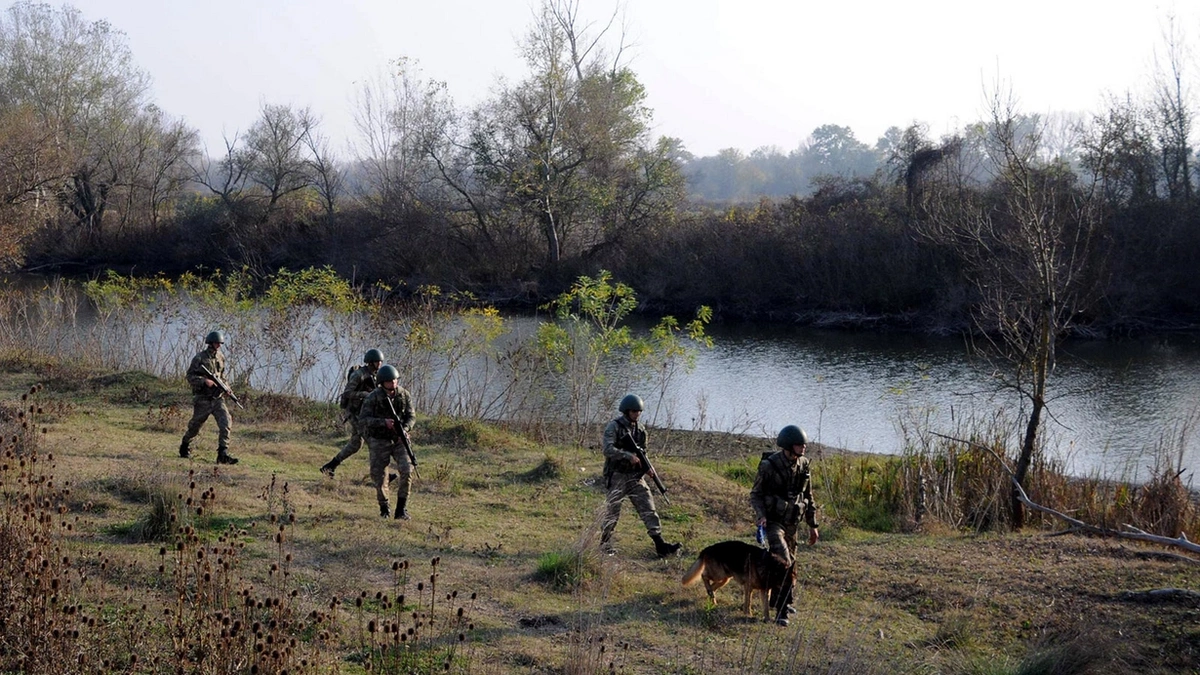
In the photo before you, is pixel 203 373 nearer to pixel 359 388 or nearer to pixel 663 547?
pixel 359 388

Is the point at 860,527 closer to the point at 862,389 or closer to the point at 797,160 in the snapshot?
the point at 862,389

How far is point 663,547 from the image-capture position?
11.0m

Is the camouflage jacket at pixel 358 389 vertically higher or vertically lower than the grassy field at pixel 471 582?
higher

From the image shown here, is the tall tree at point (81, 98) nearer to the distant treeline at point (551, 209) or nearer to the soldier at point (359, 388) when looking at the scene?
the distant treeline at point (551, 209)

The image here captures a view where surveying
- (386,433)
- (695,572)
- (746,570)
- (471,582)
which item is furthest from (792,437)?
(386,433)

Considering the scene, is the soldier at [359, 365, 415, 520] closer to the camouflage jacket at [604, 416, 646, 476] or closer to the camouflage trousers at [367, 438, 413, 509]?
the camouflage trousers at [367, 438, 413, 509]

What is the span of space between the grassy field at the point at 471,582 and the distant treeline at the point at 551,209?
23.2 metres

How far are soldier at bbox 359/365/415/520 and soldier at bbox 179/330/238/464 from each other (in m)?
3.14

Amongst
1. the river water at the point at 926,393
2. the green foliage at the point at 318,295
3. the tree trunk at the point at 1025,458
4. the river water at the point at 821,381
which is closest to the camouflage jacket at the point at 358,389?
the river water at the point at 821,381

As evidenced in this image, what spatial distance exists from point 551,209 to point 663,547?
43.5 meters

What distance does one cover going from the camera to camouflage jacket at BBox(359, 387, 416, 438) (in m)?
11.3

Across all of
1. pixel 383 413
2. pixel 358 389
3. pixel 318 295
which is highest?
pixel 318 295

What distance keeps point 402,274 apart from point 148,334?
28577 millimetres

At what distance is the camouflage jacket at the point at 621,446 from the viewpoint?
35.0ft
